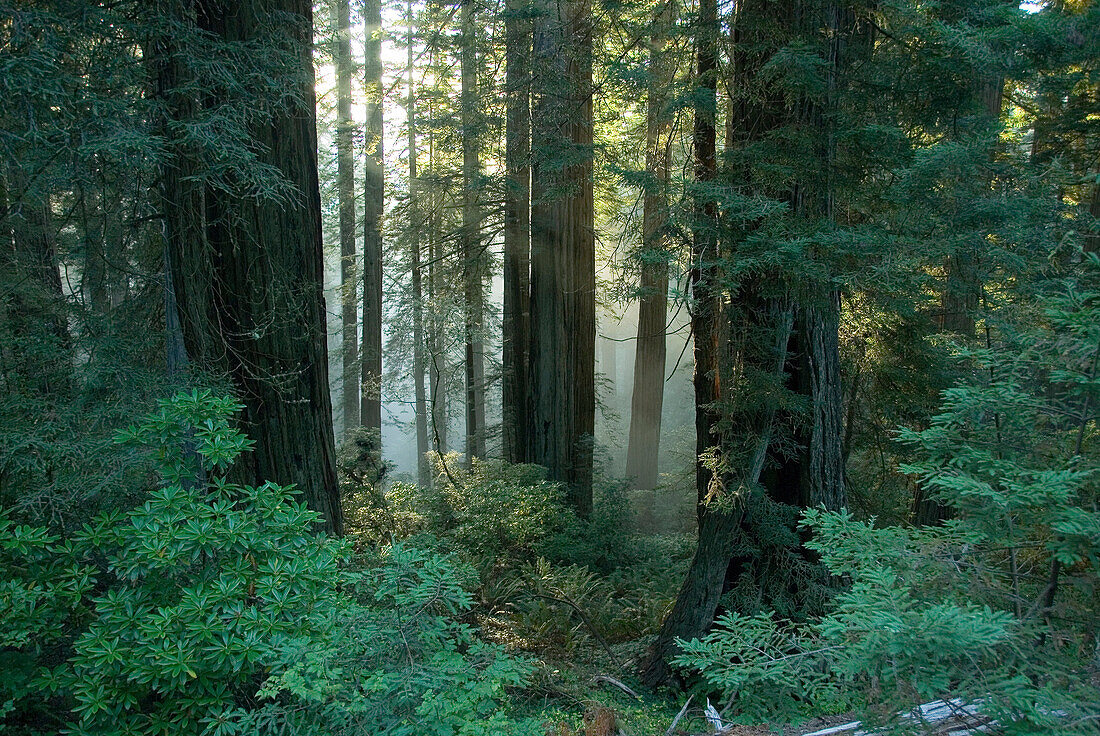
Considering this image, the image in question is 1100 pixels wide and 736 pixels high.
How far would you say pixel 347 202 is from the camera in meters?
16.0

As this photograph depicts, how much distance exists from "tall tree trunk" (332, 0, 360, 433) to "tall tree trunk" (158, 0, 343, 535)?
8717 millimetres

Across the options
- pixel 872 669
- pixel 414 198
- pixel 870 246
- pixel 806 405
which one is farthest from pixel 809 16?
pixel 414 198

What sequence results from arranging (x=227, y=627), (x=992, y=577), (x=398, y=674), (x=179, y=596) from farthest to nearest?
(x=179, y=596), (x=227, y=627), (x=398, y=674), (x=992, y=577)

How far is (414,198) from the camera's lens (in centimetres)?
1231

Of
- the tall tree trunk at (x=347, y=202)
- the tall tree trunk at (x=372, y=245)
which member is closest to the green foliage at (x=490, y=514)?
the tall tree trunk at (x=372, y=245)

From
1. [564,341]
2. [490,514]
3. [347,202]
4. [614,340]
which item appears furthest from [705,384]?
[347,202]

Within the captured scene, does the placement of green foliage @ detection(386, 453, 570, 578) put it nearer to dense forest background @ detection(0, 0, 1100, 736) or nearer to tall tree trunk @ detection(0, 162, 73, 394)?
dense forest background @ detection(0, 0, 1100, 736)

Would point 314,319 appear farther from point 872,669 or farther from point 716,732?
point 872,669

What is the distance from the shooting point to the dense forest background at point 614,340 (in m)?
2.41

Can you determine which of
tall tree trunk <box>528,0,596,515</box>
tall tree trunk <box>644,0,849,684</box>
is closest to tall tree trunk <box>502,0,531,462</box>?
tall tree trunk <box>528,0,596,515</box>

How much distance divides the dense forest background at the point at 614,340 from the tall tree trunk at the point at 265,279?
28 mm

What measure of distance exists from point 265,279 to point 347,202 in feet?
37.3

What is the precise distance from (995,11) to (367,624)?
558cm

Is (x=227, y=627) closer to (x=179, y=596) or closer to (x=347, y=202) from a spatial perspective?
(x=179, y=596)
